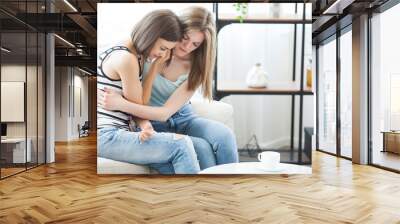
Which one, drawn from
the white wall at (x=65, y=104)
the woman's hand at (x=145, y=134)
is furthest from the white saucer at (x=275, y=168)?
the white wall at (x=65, y=104)

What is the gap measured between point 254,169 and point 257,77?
1.33 metres

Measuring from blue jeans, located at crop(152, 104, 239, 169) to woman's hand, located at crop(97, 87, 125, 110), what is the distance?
0.56 meters

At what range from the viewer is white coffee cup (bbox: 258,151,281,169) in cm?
575

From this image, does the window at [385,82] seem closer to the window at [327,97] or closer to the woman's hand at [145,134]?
the window at [327,97]

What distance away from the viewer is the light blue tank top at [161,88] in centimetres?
564

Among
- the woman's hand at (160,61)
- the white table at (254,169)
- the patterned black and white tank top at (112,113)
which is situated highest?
the woman's hand at (160,61)

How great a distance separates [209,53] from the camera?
5738 mm

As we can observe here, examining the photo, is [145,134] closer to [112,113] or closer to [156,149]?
[156,149]

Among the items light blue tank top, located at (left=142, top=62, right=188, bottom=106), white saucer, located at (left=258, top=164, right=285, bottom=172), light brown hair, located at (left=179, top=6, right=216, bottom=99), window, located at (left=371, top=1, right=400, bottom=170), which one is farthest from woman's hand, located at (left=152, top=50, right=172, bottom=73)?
window, located at (left=371, top=1, right=400, bottom=170)

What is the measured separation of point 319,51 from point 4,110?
24.8 ft

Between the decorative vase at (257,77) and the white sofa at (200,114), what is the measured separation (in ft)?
1.52

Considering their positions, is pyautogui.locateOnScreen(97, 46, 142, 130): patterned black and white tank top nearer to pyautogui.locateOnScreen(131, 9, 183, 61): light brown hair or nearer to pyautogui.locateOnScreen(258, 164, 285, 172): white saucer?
pyautogui.locateOnScreen(131, 9, 183, 61): light brown hair

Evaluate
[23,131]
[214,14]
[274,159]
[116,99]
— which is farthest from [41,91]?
[274,159]

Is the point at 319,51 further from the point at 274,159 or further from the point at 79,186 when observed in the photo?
the point at 79,186
